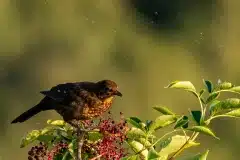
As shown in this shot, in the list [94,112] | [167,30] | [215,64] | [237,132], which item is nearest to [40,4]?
[167,30]

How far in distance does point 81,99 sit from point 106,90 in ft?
0.63

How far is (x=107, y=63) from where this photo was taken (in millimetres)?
33188

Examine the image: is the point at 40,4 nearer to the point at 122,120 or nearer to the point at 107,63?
the point at 107,63

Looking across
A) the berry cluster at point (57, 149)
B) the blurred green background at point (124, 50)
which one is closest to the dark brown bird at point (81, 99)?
the berry cluster at point (57, 149)

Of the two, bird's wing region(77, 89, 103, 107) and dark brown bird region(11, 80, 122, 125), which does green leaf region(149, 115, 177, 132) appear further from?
bird's wing region(77, 89, 103, 107)

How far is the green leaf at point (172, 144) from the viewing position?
2721 millimetres

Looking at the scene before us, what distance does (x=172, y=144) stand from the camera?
2742 mm

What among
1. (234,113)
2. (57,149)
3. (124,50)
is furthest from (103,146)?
(124,50)

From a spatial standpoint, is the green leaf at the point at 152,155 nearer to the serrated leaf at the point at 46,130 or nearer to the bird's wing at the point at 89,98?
the serrated leaf at the point at 46,130

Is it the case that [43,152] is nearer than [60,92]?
Yes

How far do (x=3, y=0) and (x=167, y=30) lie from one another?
7403mm

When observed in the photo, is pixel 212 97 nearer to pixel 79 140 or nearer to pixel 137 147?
pixel 137 147

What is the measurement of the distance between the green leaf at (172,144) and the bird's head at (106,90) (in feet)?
5.04

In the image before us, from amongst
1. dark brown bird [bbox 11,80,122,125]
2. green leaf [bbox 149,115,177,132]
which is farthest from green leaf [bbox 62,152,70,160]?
dark brown bird [bbox 11,80,122,125]
